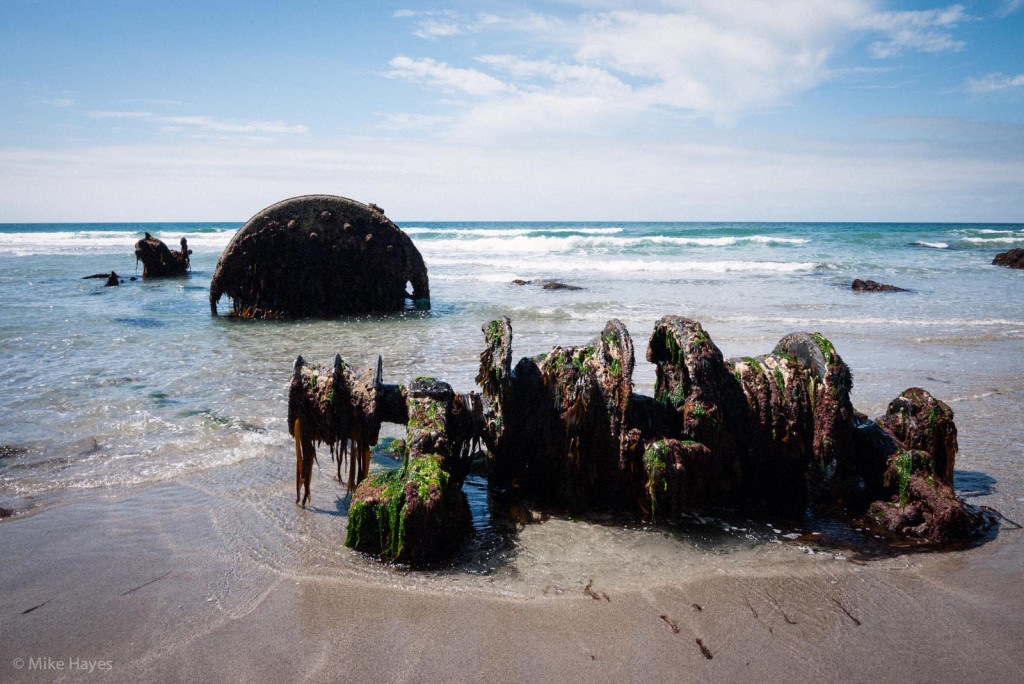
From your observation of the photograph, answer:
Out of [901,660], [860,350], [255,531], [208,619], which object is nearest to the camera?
[901,660]

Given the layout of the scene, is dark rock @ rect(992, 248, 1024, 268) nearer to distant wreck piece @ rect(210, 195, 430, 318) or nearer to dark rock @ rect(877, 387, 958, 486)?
distant wreck piece @ rect(210, 195, 430, 318)

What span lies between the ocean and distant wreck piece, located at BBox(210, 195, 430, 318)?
2.02 feet

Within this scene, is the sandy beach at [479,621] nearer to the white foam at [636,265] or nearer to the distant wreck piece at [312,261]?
the distant wreck piece at [312,261]

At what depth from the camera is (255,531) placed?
3580mm

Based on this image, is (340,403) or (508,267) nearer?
(340,403)

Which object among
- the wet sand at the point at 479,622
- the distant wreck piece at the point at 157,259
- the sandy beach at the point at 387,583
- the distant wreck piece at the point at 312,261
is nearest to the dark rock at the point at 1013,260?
the sandy beach at the point at 387,583

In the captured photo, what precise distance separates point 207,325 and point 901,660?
1092cm

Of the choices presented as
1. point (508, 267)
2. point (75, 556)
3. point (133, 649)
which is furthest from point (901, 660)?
point (508, 267)

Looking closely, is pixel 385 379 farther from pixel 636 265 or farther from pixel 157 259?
pixel 636 265

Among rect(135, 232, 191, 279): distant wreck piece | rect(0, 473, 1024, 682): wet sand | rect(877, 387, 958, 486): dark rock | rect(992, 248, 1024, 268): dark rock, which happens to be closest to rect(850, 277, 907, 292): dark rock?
rect(992, 248, 1024, 268): dark rock

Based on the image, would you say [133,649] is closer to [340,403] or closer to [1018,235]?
[340,403]

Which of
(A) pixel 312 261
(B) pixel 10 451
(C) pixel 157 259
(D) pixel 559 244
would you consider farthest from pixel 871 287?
(D) pixel 559 244

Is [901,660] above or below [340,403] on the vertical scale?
below

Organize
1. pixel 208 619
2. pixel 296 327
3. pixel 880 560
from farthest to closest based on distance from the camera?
1. pixel 296 327
2. pixel 880 560
3. pixel 208 619
